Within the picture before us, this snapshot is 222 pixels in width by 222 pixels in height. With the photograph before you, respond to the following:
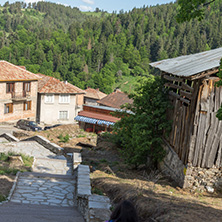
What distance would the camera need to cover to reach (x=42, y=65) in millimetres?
124938

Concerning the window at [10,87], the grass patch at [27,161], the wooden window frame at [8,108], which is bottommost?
the wooden window frame at [8,108]

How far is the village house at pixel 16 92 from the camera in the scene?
4100cm

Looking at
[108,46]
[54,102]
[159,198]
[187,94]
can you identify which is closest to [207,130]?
[187,94]

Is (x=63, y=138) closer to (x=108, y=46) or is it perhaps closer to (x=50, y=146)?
(x=50, y=146)

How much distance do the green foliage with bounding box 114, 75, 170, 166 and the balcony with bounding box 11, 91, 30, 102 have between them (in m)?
31.5

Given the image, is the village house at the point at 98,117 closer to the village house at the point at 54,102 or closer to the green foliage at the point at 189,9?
the village house at the point at 54,102

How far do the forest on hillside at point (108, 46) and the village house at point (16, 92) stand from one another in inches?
2579

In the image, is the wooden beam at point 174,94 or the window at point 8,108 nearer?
the wooden beam at point 174,94

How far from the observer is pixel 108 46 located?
5812 inches

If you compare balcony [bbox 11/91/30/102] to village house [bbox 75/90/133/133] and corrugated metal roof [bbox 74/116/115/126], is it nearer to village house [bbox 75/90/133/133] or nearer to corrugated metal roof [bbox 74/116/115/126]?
village house [bbox 75/90/133/133]

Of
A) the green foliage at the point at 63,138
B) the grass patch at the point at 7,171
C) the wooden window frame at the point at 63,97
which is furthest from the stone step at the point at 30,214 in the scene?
the wooden window frame at the point at 63,97

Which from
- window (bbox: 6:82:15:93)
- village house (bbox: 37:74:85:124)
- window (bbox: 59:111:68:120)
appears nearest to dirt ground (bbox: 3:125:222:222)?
window (bbox: 6:82:15:93)

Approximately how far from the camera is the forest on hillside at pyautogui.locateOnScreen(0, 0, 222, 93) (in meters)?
124

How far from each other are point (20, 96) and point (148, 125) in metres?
33.6
